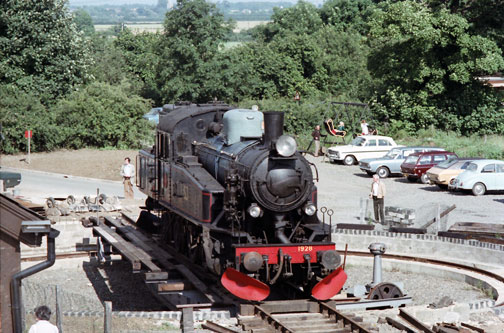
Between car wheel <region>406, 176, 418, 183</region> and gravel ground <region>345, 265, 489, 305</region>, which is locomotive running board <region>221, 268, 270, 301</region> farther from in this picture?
car wheel <region>406, 176, 418, 183</region>

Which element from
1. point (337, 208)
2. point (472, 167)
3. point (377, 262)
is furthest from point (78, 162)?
point (377, 262)

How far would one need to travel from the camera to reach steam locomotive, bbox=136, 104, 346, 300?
14195 mm

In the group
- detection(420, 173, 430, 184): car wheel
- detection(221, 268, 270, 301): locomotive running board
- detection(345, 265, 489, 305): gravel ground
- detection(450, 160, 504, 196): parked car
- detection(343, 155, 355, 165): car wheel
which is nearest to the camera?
detection(221, 268, 270, 301): locomotive running board

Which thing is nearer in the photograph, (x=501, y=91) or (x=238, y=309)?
(x=238, y=309)

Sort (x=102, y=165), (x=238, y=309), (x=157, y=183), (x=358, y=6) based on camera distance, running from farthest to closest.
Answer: (x=358, y=6) → (x=102, y=165) → (x=157, y=183) → (x=238, y=309)

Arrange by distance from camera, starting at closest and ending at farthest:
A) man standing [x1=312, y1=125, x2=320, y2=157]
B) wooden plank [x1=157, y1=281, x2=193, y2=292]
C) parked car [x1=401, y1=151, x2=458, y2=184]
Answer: wooden plank [x1=157, y1=281, x2=193, y2=292] → parked car [x1=401, y1=151, x2=458, y2=184] → man standing [x1=312, y1=125, x2=320, y2=157]

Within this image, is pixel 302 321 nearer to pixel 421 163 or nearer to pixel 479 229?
pixel 479 229

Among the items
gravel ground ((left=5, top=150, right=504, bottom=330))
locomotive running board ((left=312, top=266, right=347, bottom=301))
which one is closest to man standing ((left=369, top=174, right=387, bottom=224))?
gravel ground ((left=5, top=150, right=504, bottom=330))

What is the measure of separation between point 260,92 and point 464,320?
43.8 m

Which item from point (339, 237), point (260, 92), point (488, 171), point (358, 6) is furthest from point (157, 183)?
point (358, 6)

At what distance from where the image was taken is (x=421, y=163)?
35188 mm

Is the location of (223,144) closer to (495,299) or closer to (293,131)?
(495,299)

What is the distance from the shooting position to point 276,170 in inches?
573

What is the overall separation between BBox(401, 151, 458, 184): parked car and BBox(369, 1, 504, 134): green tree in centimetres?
909
